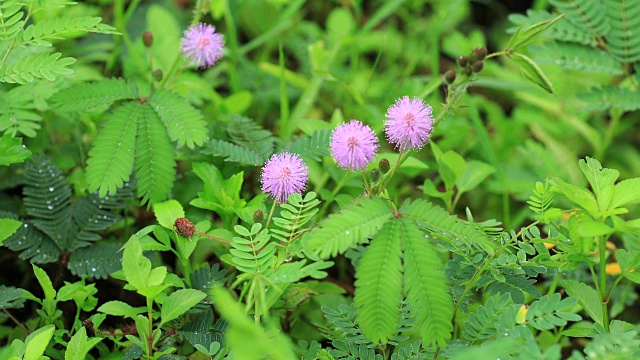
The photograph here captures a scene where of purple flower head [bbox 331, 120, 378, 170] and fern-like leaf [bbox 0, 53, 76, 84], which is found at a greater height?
purple flower head [bbox 331, 120, 378, 170]

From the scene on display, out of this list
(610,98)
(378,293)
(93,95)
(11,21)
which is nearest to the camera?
(378,293)

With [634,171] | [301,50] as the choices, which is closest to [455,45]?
[301,50]

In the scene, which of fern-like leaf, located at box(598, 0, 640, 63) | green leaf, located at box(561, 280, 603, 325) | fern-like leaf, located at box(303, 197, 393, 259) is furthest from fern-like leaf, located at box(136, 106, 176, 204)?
fern-like leaf, located at box(598, 0, 640, 63)

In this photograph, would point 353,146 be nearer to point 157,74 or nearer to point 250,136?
point 250,136

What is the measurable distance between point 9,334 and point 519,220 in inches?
60.7

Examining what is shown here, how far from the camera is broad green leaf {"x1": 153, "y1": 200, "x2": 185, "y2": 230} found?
136 cm

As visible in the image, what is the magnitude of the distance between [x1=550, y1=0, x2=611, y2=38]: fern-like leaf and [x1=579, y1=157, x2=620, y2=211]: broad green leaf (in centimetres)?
79

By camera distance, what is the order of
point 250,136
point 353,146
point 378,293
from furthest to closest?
point 250,136
point 353,146
point 378,293

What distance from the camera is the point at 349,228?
111 cm

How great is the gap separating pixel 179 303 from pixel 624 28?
1.54m

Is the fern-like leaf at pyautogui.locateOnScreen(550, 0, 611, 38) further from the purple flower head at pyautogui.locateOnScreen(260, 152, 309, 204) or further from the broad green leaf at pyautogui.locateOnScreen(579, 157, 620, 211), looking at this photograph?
the purple flower head at pyautogui.locateOnScreen(260, 152, 309, 204)

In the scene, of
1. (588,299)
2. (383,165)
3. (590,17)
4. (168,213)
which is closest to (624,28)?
(590,17)

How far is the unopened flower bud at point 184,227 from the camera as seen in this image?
4.37 ft

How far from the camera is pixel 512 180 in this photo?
2.14 metres
